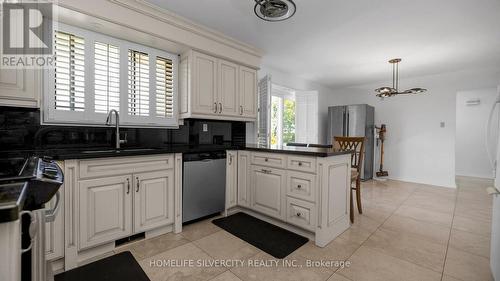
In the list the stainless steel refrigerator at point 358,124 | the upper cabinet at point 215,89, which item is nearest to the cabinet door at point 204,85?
the upper cabinet at point 215,89

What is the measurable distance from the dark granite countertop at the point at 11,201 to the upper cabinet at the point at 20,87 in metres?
1.40

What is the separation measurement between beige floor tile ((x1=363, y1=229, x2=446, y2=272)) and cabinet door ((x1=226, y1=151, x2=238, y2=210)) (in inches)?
58.9

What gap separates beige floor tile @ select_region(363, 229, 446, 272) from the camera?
1.77 metres

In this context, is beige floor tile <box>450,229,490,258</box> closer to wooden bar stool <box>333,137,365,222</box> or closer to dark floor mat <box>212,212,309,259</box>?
wooden bar stool <box>333,137,365,222</box>

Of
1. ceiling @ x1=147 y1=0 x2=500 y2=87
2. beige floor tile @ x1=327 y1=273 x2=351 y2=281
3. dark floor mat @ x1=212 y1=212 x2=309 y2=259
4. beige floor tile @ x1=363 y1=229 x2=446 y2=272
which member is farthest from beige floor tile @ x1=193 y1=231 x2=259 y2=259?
ceiling @ x1=147 y1=0 x2=500 y2=87

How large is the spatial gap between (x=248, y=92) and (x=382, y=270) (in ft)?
8.12

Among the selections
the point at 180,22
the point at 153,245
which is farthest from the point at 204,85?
the point at 153,245

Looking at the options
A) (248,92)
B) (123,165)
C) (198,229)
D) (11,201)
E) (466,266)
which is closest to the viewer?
(11,201)

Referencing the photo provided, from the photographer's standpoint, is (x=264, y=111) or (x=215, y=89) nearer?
(x=215, y=89)

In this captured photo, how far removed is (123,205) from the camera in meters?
1.87

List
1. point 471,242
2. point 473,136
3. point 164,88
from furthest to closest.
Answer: point 473,136, point 164,88, point 471,242

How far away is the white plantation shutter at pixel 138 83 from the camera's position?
2271 mm

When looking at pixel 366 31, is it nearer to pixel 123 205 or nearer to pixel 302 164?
pixel 302 164
